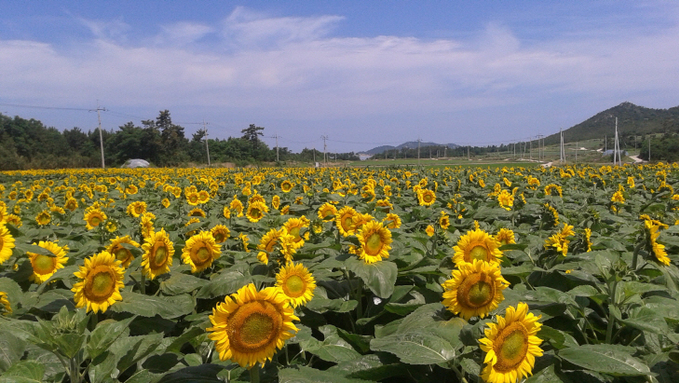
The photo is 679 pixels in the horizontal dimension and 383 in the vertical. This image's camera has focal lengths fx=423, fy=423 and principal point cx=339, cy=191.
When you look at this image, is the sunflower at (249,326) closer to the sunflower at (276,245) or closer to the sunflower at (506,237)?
the sunflower at (276,245)

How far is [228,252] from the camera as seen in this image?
340 centimetres

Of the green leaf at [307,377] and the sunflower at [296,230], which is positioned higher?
the sunflower at [296,230]

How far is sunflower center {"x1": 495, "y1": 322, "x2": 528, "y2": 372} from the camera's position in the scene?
1443 mm

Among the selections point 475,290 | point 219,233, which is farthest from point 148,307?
point 475,290

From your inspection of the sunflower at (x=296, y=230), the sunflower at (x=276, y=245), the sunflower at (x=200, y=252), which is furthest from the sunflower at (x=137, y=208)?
the sunflower at (x=276, y=245)

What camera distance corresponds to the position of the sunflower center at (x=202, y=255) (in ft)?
9.74

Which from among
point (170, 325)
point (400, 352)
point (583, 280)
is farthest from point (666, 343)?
point (170, 325)

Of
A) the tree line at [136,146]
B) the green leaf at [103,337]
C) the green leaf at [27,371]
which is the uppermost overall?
the tree line at [136,146]

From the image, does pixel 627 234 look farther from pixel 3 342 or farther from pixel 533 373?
pixel 3 342

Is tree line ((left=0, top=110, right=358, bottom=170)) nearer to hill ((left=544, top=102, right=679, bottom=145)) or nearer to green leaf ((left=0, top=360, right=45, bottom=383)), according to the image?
green leaf ((left=0, top=360, right=45, bottom=383))

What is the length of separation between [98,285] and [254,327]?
47.8 inches

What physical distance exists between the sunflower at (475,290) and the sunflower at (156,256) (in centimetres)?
178

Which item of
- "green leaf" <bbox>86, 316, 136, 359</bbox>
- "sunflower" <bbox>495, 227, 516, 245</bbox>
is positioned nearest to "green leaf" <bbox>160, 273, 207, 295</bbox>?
"green leaf" <bbox>86, 316, 136, 359</bbox>

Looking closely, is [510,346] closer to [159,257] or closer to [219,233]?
[159,257]
